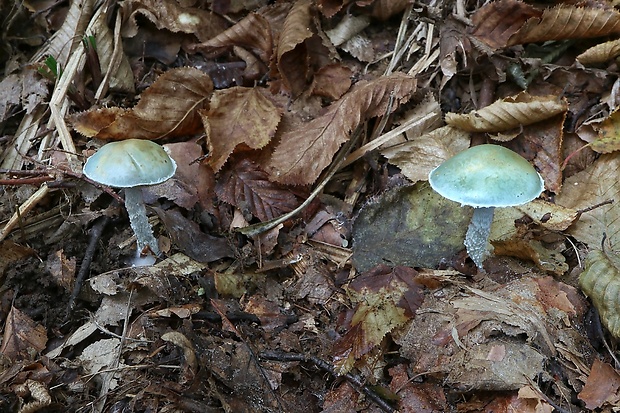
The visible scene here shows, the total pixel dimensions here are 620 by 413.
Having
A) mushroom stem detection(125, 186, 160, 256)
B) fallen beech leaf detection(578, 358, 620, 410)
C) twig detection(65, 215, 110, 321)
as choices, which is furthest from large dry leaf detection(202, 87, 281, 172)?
fallen beech leaf detection(578, 358, 620, 410)

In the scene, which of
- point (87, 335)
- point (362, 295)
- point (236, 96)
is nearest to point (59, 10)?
point (236, 96)

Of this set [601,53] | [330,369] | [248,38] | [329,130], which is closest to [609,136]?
[601,53]

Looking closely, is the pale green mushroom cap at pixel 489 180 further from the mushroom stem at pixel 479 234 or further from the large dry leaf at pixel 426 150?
the large dry leaf at pixel 426 150

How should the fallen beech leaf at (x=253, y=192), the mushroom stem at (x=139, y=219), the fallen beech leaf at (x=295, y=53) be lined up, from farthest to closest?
the fallen beech leaf at (x=295, y=53), the fallen beech leaf at (x=253, y=192), the mushroom stem at (x=139, y=219)

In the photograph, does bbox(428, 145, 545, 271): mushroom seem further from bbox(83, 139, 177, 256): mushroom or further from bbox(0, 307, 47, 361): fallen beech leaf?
bbox(0, 307, 47, 361): fallen beech leaf

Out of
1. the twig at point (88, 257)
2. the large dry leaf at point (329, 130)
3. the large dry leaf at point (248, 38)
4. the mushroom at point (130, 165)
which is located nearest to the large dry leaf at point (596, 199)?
the large dry leaf at point (329, 130)

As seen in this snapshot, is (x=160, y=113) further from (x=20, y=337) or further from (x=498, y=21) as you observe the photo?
(x=498, y=21)

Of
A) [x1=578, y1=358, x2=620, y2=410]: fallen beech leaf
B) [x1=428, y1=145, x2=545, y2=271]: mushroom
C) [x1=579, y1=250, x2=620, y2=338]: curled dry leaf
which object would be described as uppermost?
[x1=428, y1=145, x2=545, y2=271]: mushroom
